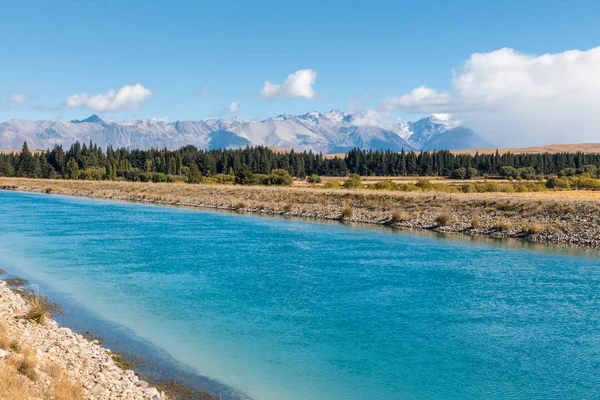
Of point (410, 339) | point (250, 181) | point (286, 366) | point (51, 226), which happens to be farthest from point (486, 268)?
point (250, 181)

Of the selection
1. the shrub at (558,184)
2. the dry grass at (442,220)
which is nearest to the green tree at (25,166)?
the shrub at (558,184)

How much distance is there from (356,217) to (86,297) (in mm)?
37241

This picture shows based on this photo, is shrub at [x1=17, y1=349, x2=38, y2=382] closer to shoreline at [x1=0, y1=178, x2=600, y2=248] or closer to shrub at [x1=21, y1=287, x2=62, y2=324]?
shrub at [x1=21, y1=287, x2=62, y2=324]

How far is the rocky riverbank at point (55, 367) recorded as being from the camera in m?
9.74

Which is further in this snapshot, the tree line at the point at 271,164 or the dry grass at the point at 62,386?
the tree line at the point at 271,164

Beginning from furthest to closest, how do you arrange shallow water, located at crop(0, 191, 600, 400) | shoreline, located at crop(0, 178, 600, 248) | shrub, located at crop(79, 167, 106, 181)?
shrub, located at crop(79, 167, 106, 181)
shoreline, located at crop(0, 178, 600, 248)
shallow water, located at crop(0, 191, 600, 400)

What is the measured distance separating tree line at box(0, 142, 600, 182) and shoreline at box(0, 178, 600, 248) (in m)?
59.4

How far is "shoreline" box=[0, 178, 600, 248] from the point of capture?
41.8 m

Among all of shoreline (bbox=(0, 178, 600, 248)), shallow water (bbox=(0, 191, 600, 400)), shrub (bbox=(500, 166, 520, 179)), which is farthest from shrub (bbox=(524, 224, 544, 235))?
shrub (bbox=(500, 166, 520, 179))

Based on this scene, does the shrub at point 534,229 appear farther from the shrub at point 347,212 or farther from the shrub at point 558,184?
the shrub at point 558,184

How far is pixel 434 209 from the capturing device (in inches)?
2076

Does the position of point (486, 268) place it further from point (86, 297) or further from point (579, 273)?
point (86, 297)

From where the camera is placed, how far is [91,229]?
145 feet

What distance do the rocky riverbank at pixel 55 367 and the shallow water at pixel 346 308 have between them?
7.94 feet
